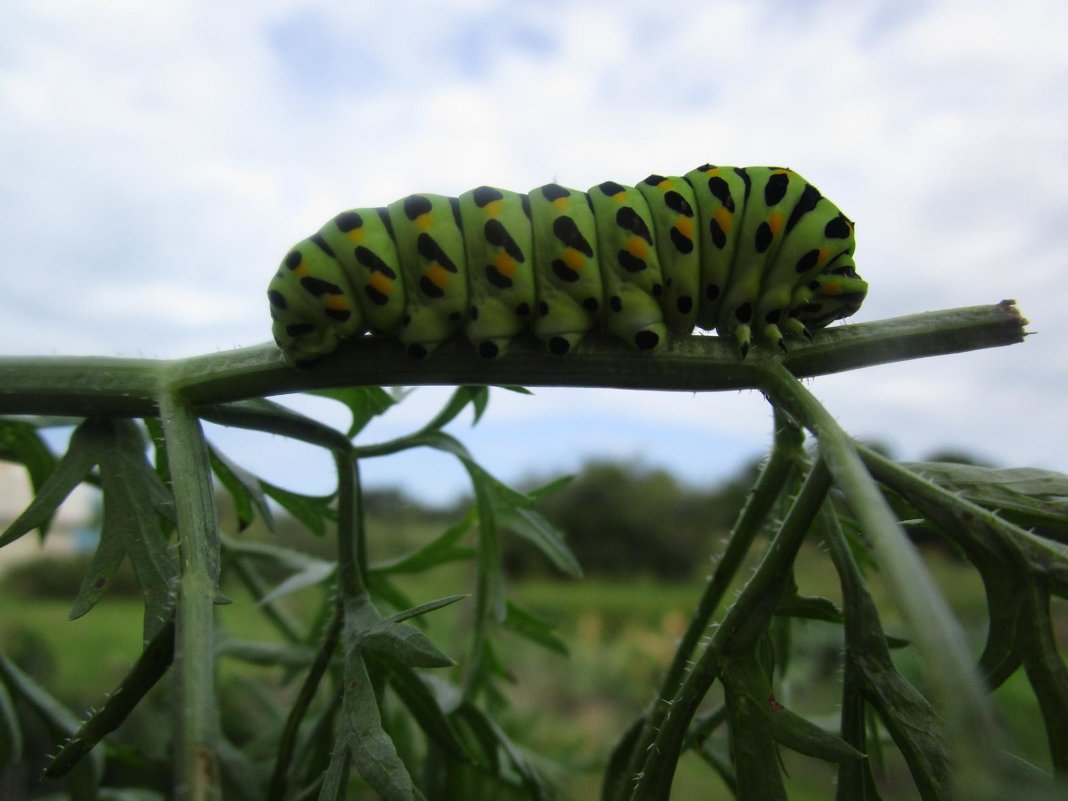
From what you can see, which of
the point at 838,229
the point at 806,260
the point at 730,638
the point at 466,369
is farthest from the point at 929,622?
the point at 838,229

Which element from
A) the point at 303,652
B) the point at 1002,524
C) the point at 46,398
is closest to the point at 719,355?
the point at 1002,524

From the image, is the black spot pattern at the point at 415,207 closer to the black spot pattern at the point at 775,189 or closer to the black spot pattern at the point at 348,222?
the black spot pattern at the point at 348,222

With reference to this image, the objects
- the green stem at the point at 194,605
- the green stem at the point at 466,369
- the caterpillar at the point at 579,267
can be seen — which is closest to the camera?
the green stem at the point at 194,605

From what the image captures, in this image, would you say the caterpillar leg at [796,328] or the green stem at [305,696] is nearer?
the caterpillar leg at [796,328]

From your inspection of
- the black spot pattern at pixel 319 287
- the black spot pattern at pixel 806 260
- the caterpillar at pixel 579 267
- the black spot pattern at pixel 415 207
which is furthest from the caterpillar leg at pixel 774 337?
the black spot pattern at pixel 319 287

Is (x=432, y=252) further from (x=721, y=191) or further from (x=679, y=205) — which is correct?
(x=721, y=191)

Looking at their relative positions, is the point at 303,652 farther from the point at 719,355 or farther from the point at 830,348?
the point at 830,348
